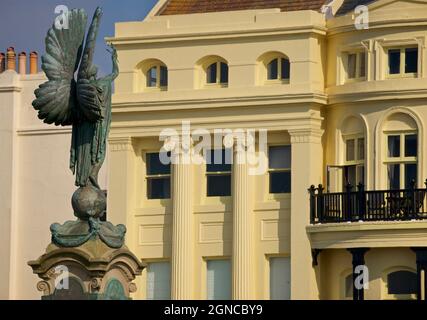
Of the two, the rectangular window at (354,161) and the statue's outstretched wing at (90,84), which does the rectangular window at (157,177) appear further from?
the statue's outstretched wing at (90,84)

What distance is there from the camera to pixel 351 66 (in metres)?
85.2

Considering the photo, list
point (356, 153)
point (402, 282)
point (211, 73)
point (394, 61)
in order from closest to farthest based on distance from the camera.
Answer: point (402, 282) < point (394, 61) < point (356, 153) < point (211, 73)

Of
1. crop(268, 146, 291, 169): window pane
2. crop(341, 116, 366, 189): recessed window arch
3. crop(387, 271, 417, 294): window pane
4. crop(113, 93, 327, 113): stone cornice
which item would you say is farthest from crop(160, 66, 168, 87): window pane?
crop(387, 271, 417, 294): window pane

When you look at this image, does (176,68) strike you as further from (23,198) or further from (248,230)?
(23,198)

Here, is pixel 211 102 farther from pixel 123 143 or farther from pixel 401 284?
pixel 401 284

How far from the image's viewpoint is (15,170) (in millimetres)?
96938

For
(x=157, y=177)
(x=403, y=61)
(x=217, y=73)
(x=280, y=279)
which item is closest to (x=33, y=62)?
(x=157, y=177)

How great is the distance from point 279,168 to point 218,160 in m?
2.03

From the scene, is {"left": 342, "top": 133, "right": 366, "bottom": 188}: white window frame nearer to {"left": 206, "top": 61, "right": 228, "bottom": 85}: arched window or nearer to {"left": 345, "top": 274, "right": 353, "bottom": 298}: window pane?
{"left": 345, "top": 274, "right": 353, "bottom": 298}: window pane

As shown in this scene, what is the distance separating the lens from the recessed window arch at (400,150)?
82.9m

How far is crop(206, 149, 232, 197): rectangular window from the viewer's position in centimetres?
8581

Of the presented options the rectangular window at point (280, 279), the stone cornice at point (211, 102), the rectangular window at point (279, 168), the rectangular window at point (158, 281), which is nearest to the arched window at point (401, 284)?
the rectangular window at point (280, 279)

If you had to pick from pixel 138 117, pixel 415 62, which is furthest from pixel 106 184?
pixel 415 62

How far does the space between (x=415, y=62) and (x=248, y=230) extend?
7165 mm
